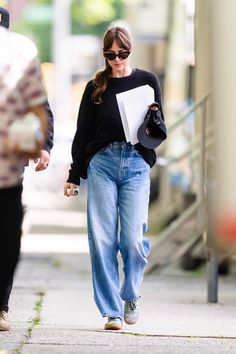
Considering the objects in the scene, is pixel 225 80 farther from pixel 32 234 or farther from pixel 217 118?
pixel 32 234

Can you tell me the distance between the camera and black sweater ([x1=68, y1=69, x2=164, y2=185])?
9.03 metres

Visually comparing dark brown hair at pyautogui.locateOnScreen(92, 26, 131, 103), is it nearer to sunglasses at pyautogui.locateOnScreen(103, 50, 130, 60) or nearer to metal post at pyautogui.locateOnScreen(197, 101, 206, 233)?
sunglasses at pyautogui.locateOnScreen(103, 50, 130, 60)

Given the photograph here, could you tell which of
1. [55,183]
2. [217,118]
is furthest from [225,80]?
[55,183]

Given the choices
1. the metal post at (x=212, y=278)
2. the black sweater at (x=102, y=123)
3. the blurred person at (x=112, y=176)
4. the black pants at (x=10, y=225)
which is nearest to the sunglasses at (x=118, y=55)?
the blurred person at (x=112, y=176)

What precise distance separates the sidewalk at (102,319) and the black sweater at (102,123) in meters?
1.01

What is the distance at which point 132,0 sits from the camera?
2928cm

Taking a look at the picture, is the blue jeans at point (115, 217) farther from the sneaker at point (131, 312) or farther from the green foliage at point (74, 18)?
the green foliage at point (74, 18)

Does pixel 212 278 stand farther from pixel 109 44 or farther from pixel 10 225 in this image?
pixel 10 225

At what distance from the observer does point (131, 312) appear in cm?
927

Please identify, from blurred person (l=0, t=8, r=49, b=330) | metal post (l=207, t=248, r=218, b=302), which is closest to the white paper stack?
blurred person (l=0, t=8, r=49, b=330)

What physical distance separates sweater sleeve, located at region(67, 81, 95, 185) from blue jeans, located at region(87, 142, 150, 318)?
0.11 meters

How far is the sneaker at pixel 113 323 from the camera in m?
9.20

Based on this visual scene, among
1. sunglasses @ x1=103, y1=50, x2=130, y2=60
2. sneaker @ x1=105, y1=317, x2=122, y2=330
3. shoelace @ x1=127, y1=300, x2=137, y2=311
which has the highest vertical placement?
sunglasses @ x1=103, y1=50, x2=130, y2=60

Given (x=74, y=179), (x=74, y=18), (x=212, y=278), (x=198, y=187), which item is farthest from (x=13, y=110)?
(x=74, y=18)
